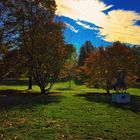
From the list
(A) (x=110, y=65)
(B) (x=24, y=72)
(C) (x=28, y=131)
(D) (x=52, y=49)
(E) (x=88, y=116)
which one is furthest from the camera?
(A) (x=110, y=65)

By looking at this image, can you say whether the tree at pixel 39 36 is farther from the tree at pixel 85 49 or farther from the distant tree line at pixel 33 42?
the tree at pixel 85 49

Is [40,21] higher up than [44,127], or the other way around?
[40,21]

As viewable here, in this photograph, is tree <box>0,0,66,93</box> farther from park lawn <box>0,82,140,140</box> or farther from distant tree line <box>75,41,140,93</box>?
park lawn <box>0,82,140,140</box>

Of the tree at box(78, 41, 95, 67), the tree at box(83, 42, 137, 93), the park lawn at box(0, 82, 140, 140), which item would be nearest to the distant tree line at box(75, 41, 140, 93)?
the tree at box(83, 42, 137, 93)

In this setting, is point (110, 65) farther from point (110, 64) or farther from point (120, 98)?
point (120, 98)

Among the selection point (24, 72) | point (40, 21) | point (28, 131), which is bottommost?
point (28, 131)

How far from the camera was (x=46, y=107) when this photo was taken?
20.8 metres

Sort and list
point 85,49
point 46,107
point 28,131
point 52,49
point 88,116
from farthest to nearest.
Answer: point 85,49, point 52,49, point 46,107, point 88,116, point 28,131

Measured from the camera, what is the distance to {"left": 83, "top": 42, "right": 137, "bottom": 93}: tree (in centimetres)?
3806


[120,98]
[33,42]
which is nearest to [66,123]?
[120,98]

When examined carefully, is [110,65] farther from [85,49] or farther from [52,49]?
[85,49]

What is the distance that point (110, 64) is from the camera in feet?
126

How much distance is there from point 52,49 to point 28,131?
20.1m

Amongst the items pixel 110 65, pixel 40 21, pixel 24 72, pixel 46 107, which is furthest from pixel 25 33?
pixel 46 107
